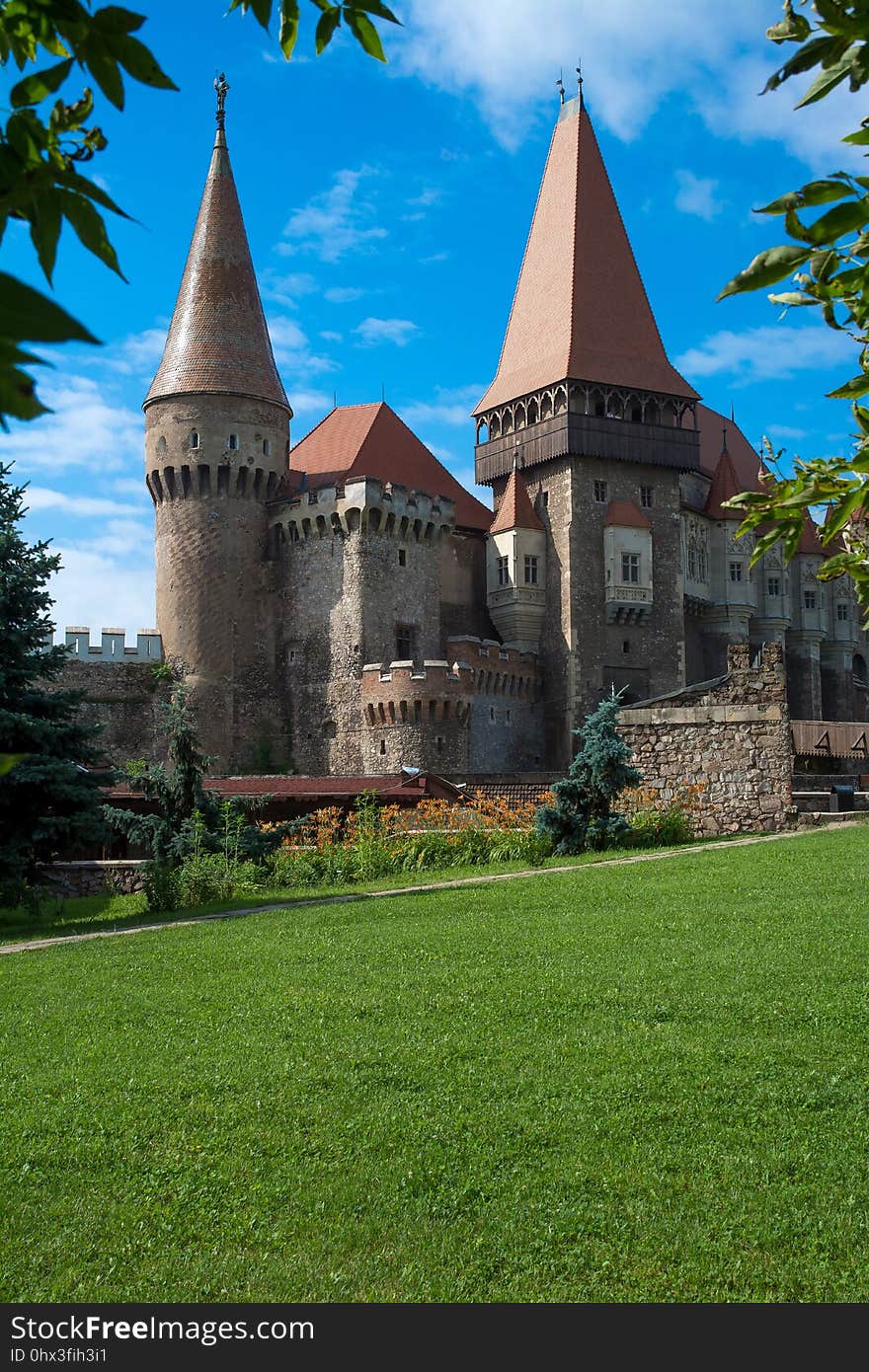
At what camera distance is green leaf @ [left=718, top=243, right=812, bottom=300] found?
8.64 ft

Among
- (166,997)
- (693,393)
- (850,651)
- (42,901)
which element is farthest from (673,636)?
(166,997)

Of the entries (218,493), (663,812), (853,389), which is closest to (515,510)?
(218,493)

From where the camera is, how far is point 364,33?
8.52 feet

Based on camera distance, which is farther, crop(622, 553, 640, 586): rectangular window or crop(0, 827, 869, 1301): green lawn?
crop(622, 553, 640, 586): rectangular window

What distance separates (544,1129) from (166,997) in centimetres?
403

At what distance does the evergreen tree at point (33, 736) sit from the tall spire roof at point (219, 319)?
67.8ft

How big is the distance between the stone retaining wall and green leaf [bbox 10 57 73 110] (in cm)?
1863

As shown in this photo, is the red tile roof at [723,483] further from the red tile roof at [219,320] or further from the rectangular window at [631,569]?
the red tile roof at [219,320]

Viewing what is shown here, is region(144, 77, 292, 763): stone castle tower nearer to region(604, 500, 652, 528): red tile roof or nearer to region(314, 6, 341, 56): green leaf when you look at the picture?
region(604, 500, 652, 528): red tile roof

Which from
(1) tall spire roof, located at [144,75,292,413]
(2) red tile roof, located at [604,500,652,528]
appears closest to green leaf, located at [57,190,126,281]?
(1) tall spire roof, located at [144,75,292,413]

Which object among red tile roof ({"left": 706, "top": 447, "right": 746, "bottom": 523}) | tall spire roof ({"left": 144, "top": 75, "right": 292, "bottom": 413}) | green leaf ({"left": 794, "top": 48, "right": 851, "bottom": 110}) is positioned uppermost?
tall spire roof ({"left": 144, "top": 75, "right": 292, "bottom": 413})

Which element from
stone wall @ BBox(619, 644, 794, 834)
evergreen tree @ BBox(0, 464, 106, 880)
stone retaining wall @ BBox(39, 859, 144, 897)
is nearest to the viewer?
evergreen tree @ BBox(0, 464, 106, 880)

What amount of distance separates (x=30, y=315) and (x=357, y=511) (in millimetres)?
36358
